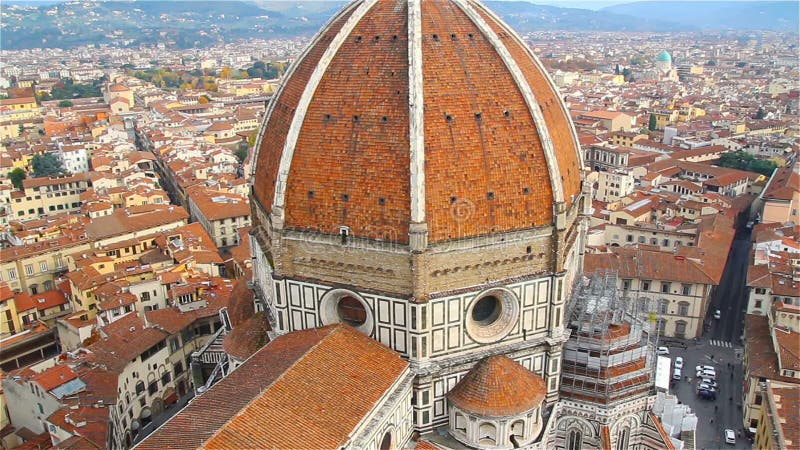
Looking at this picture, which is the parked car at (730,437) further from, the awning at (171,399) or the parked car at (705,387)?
the awning at (171,399)

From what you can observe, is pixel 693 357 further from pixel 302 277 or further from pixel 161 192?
pixel 161 192

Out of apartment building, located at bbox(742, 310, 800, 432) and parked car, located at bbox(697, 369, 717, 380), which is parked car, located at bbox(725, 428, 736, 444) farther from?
parked car, located at bbox(697, 369, 717, 380)

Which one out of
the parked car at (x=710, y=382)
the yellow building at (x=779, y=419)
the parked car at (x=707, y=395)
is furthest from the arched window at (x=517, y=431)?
the parked car at (x=710, y=382)

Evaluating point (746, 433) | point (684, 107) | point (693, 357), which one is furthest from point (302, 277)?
point (684, 107)

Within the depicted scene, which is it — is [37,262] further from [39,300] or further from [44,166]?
[44,166]

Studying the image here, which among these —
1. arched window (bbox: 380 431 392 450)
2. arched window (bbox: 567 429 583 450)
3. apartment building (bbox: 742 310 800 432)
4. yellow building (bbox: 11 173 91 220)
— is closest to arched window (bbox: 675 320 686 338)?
apartment building (bbox: 742 310 800 432)

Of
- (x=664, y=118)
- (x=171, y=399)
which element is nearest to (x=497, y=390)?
(x=171, y=399)
